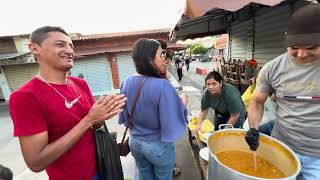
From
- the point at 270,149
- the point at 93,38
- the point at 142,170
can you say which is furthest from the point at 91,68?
the point at 270,149

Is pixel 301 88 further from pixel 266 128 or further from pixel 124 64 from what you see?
pixel 124 64

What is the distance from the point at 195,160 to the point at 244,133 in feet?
8.79

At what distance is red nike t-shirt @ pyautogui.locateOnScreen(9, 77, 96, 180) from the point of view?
1297mm

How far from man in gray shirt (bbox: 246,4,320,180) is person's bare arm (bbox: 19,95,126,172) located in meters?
1.03

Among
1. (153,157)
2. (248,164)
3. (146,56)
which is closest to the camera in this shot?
(248,164)

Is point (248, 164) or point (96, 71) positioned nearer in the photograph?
point (248, 164)

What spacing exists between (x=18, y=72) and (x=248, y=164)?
18791 mm

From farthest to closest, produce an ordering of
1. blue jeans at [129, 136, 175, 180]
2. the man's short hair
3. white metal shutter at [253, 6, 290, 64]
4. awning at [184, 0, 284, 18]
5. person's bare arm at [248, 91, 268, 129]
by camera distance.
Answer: white metal shutter at [253, 6, 290, 64]
blue jeans at [129, 136, 175, 180]
awning at [184, 0, 284, 18]
person's bare arm at [248, 91, 268, 129]
the man's short hair

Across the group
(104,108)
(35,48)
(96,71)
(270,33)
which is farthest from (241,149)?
(96,71)

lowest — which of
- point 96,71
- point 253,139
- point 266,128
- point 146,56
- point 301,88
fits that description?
point 96,71

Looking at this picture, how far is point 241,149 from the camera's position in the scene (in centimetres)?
173

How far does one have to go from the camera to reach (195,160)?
4.12 metres

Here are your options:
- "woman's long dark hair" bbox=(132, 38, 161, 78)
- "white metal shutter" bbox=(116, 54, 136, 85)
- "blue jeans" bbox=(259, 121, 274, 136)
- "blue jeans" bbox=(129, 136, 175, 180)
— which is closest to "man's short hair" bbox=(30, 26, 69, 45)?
"woman's long dark hair" bbox=(132, 38, 161, 78)

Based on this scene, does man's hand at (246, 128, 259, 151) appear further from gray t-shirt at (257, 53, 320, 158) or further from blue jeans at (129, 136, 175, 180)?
blue jeans at (129, 136, 175, 180)
